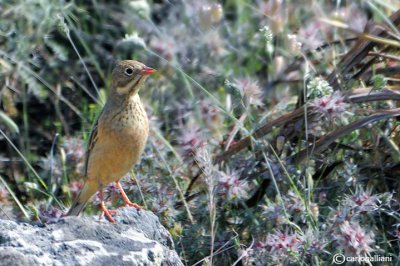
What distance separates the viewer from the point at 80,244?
3.74 meters

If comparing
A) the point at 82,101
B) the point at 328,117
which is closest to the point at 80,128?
the point at 82,101

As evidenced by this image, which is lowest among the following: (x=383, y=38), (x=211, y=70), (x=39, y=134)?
(x=39, y=134)

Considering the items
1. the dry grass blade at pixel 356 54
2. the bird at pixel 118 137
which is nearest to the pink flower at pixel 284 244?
the bird at pixel 118 137

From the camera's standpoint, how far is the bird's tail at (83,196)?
5270 mm

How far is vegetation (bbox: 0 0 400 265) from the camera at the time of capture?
15.6ft

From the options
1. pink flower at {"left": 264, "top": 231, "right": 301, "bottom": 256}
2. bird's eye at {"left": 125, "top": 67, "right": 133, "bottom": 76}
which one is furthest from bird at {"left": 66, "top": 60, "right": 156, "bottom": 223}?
pink flower at {"left": 264, "top": 231, "right": 301, "bottom": 256}

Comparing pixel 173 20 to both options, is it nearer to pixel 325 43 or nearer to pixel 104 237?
pixel 325 43

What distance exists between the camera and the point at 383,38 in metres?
5.27

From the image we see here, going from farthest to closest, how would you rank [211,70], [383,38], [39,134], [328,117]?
[39,134] < [211,70] < [383,38] < [328,117]

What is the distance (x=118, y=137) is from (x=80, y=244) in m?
1.30

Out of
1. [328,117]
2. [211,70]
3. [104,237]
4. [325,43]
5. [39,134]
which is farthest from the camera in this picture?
[39,134]

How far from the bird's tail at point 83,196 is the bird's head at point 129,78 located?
0.57 metres

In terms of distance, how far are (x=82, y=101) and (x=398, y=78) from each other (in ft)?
8.41

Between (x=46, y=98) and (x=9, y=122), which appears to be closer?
(x=9, y=122)
